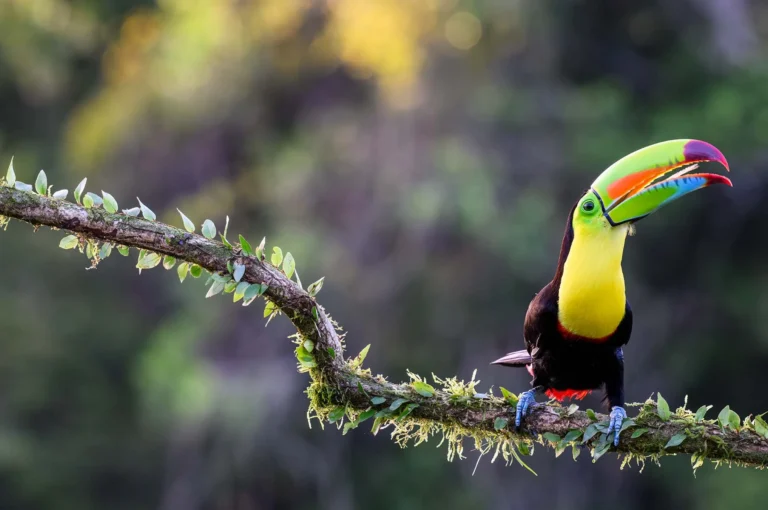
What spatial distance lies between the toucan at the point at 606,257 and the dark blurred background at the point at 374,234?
608 cm

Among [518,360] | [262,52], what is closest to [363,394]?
[518,360]

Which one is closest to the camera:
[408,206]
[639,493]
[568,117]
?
[408,206]

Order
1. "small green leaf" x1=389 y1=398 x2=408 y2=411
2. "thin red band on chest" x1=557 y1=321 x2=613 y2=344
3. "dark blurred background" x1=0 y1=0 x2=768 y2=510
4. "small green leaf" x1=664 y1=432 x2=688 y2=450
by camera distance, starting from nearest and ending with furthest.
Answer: "small green leaf" x1=664 y1=432 x2=688 y2=450 < "small green leaf" x1=389 y1=398 x2=408 y2=411 < "thin red band on chest" x1=557 y1=321 x2=613 y2=344 < "dark blurred background" x1=0 y1=0 x2=768 y2=510

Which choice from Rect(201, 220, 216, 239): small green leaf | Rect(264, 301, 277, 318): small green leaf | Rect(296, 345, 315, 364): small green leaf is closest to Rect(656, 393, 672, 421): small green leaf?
Rect(296, 345, 315, 364): small green leaf

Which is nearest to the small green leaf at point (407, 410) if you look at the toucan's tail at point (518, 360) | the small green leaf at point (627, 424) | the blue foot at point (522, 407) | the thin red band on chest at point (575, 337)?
the blue foot at point (522, 407)

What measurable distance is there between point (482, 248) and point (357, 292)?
4.34 feet

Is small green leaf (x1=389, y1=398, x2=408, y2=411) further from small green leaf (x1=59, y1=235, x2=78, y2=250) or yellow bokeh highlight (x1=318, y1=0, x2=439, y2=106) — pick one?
yellow bokeh highlight (x1=318, y1=0, x2=439, y2=106)

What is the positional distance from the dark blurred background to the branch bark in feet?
21.3

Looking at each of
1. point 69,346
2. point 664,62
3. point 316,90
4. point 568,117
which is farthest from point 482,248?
point 69,346

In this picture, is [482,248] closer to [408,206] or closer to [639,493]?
[408,206]

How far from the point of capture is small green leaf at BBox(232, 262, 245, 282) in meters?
2.30

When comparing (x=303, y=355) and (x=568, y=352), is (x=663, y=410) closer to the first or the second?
(x=568, y=352)

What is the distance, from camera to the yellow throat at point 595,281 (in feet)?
9.12

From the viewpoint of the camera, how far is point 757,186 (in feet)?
33.4
